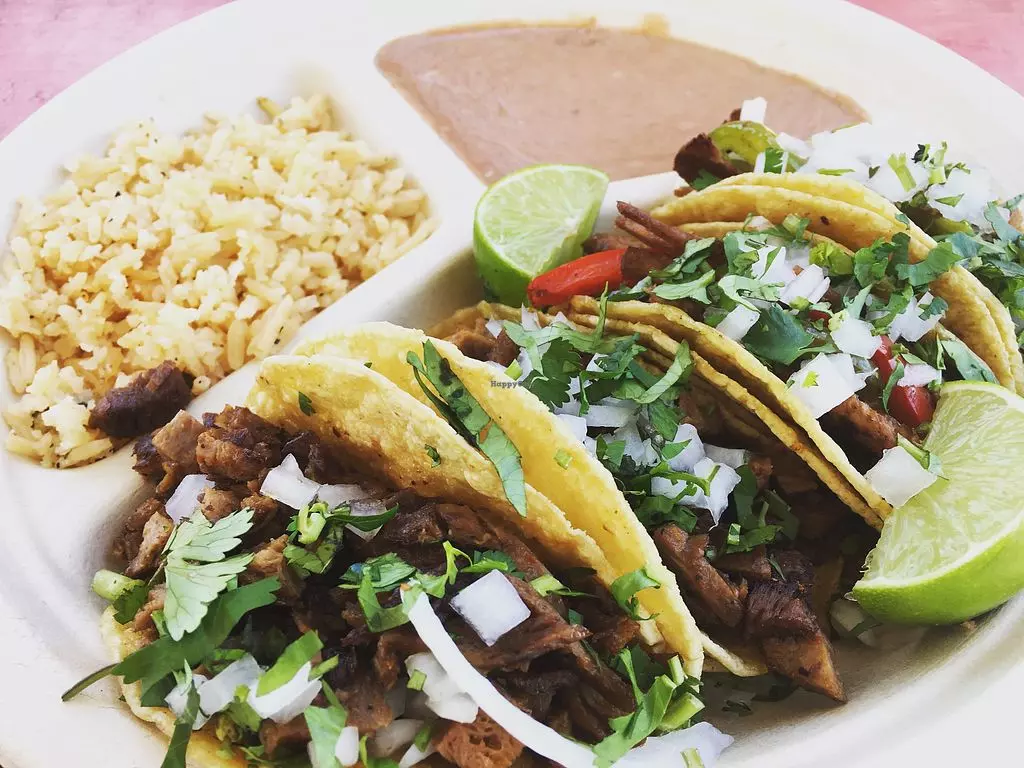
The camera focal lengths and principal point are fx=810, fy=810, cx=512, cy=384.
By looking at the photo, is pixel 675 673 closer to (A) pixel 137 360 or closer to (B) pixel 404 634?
(B) pixel 404 634

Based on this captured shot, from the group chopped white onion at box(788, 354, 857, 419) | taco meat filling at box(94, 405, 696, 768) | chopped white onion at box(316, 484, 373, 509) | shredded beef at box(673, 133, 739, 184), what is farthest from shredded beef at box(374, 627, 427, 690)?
shredded beef at box(673, 133, 739, 184)

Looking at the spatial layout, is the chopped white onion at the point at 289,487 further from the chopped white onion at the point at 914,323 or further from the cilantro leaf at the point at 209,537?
the chopped white onion at the point at 914,323

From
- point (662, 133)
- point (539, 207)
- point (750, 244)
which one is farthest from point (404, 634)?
point (662, 133)

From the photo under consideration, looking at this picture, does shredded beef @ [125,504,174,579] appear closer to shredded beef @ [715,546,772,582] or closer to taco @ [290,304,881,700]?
taco @ [290,304,881,700]

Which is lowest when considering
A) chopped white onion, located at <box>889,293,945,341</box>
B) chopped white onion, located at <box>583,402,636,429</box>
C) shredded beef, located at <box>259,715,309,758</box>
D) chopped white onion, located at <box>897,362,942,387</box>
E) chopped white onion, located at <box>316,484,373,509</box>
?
chopped white onion, located at <box>897,362,942,387</box>

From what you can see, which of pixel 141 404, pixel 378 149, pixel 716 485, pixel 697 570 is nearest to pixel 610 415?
pixel 716 485

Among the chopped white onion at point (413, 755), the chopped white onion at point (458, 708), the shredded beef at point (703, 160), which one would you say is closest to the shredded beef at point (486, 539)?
the chopped white onion at point (458, 708)

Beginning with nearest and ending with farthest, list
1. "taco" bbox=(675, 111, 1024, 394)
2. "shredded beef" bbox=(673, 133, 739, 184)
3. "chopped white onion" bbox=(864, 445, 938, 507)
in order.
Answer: "chopped white onion" bbox=(864, 445, 938, 507)
"taco" bbox=(675, 111, 1024, 394)
"shredded beef" bbox=(673, 133, 739, 184)
